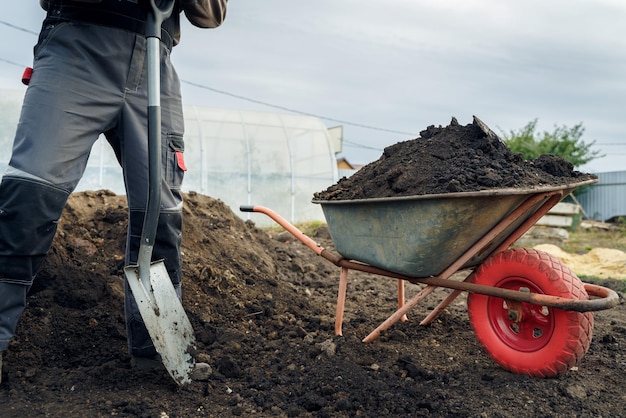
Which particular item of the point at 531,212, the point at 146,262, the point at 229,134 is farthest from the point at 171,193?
the point at 229,134

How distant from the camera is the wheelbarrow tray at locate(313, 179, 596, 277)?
2.21 metres

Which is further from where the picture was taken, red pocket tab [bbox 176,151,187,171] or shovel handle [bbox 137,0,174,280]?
red pocket tab [bbox 176,151,187,171]

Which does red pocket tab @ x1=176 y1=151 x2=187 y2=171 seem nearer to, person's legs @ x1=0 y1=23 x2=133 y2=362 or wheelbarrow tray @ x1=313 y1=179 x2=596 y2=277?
person's legs @ x1=0 y1=23 x2=133 y2=362

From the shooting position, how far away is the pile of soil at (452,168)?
2283mm

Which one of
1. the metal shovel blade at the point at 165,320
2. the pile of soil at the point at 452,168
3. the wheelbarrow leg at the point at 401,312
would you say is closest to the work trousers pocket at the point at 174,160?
the metal shovel blade at the point at 165,320

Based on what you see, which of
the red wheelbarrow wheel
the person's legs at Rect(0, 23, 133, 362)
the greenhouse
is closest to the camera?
the person's legs at Rect(0, 23, 133, 362)

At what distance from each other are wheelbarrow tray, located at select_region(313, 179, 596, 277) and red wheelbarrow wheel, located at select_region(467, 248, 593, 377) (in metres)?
0.16

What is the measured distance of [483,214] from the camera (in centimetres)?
224

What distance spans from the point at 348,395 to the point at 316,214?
10.6 meters

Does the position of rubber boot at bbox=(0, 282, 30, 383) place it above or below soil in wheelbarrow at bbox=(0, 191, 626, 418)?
above

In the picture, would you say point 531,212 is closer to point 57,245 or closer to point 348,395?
point 348,395

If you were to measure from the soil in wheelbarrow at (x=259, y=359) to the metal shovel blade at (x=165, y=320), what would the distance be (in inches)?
4.0

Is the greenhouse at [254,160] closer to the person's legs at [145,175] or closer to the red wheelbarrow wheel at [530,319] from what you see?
the person's legs at [145,175]

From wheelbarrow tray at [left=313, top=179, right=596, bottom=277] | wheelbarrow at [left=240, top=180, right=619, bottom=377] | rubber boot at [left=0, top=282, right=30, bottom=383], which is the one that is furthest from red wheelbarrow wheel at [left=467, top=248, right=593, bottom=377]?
rubber boot at [left=0, top=282, right=30, bottom=383]
